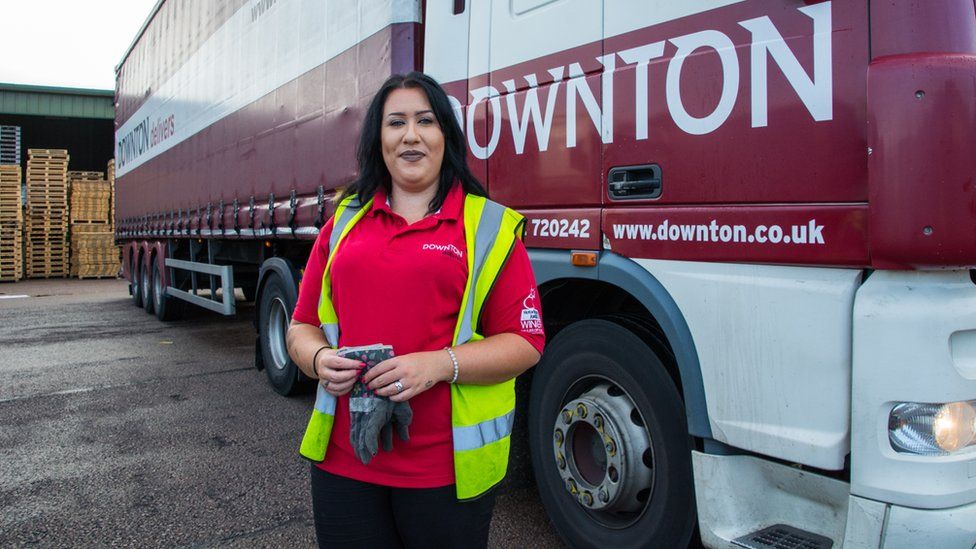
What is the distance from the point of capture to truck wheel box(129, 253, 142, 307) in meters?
12.2

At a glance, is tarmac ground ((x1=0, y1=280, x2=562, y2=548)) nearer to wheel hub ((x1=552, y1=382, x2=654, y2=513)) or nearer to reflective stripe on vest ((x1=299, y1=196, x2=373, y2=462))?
wheel hub ((x1=552, y1=382, x2=654, y2=513))

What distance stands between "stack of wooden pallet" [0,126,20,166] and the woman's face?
25.5 metres

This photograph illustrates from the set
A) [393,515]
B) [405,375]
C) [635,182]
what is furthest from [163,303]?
[405,375]

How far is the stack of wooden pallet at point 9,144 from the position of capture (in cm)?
2252

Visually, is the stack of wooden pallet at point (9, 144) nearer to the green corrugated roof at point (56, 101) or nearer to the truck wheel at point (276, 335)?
the green corrugated roof at point (56, 101)

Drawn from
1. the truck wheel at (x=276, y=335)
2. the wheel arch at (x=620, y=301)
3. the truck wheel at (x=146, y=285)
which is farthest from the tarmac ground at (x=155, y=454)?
the truck wheel at (x=146, y=285)

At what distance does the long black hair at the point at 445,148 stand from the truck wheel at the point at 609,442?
1.06m

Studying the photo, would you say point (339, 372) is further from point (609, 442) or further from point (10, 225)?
point (10, 225)

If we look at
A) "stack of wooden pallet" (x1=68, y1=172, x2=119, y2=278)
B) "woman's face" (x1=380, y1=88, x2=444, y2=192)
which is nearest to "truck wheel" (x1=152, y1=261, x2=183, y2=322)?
"woman's face" (x1=380, y1=88, x2=444, y2=192)

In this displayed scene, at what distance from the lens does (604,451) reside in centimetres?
272

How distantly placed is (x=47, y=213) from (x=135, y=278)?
9.78 metres

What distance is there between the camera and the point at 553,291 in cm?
300

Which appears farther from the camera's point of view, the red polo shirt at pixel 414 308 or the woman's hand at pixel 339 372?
the red polo shirt at pixel 414 308

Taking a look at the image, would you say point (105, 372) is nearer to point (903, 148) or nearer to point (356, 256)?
point (356, 256)
